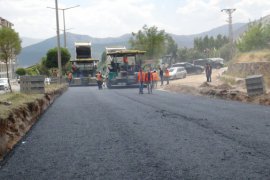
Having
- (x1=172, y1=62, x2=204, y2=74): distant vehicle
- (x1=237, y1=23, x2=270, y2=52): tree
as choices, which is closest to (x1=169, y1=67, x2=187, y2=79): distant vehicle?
(x1=172, y1=62, x2=204, y2=74): distant vehicle

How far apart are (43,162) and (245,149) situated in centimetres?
393

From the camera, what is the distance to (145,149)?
1012 centimetres

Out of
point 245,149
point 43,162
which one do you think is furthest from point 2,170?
point 245,149

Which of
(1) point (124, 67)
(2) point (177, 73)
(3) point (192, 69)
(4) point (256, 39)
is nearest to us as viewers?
(1) point (124, 67)

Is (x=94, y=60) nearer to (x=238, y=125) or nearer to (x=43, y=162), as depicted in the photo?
(x=238, y=125)

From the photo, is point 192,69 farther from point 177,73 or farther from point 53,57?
point 53,57

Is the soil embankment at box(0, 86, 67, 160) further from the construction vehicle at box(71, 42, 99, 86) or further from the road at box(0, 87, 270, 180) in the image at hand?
the construction vehicle at box(71, 42, 99, 86)

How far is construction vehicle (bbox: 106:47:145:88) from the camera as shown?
43.4 meters

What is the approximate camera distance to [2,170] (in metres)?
8.59

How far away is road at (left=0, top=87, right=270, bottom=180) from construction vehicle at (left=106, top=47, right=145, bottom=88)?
26.7 meters

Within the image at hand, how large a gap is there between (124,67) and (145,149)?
33.9 meters

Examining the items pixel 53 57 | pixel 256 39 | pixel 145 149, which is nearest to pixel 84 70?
A: pixel 53 57

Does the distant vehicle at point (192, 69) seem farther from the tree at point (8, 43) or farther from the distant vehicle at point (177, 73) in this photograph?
the tree at point (8, 43)

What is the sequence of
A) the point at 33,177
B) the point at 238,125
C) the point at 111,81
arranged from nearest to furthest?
1. the point at 33,177
2. the point at 238,125
3. the point at 111,81
